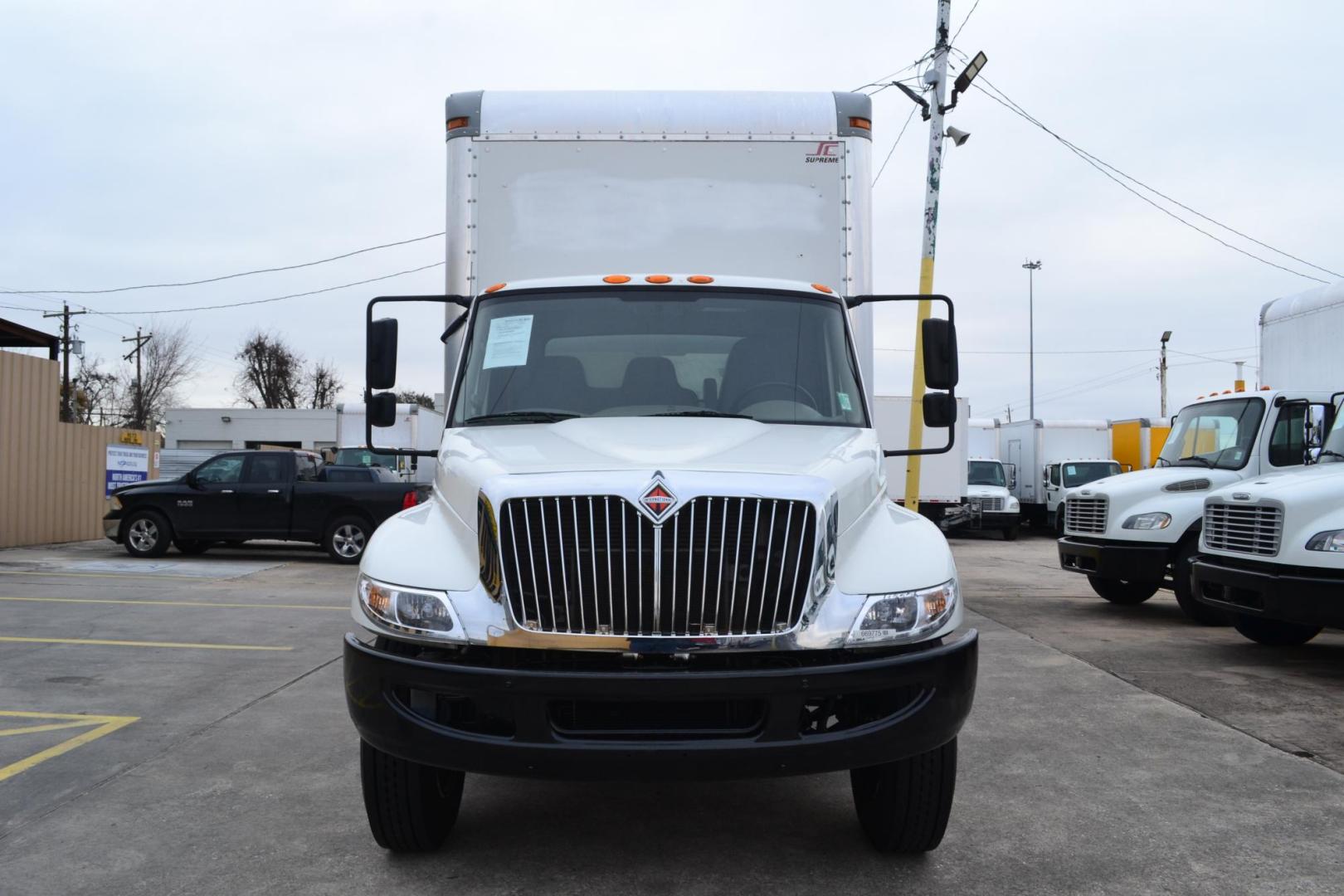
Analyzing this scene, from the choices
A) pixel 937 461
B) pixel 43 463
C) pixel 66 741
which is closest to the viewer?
pixel 66 741

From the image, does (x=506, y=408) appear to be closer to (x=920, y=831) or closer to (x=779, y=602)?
(x=779, y=602)

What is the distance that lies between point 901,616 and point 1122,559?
8.28 metres

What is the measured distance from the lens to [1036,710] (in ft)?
21.2

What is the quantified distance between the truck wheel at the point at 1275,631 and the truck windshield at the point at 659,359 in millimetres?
6002

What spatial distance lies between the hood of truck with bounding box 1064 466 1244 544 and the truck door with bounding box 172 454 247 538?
1182 centimetres

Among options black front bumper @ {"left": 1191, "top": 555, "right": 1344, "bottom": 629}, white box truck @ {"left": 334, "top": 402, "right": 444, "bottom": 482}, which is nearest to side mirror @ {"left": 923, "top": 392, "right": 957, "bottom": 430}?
black front bumper @ {"left": 1191, "top": 555, "right": 1344, "bottom": 629}

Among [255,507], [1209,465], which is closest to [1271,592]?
[1209,465]

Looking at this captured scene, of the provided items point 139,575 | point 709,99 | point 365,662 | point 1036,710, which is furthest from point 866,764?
point 139,575

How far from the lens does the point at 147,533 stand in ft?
53.4

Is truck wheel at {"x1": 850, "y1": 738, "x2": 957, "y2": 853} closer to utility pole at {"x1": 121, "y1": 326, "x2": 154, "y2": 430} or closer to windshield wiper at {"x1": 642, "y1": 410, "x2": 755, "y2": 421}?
windshield wiper at {"x1": 642, "y1": 410, "x2": 755, "y2": 421}

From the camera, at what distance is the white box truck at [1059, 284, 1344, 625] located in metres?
10.5

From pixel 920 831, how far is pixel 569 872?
1243 mm

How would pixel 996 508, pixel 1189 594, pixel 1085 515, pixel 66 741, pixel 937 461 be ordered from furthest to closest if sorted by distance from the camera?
pixel 996 508 → pixel 937 461 → pixel 1085 515 → pixel 1189 594 → pixel 66 741

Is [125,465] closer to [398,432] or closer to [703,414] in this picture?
[398,432]
